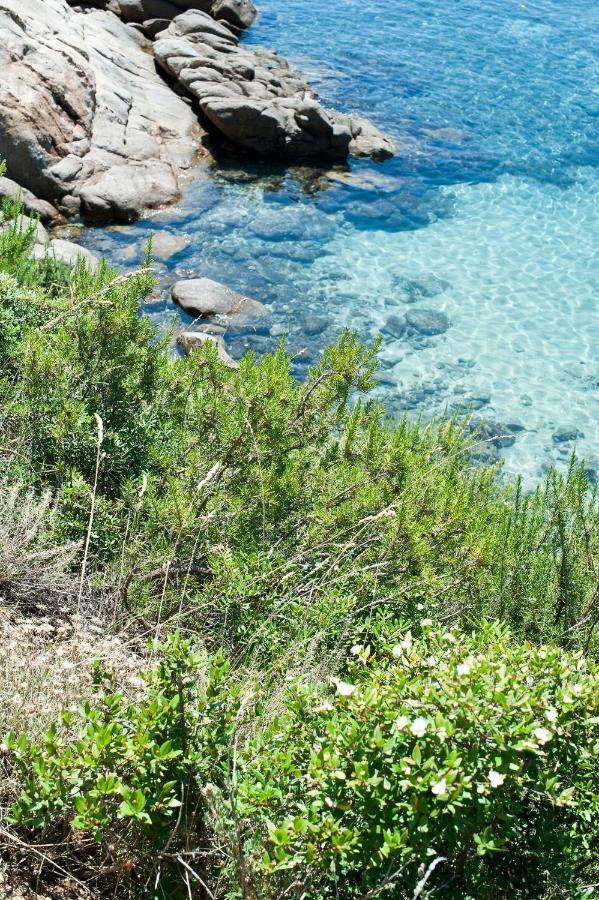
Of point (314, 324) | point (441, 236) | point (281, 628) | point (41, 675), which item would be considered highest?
point (41, 675)

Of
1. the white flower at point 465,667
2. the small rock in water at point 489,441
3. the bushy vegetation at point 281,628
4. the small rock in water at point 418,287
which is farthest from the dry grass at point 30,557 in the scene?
the small rock in water at point 418,287

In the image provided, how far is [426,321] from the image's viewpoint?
462 inches

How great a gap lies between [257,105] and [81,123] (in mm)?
3438

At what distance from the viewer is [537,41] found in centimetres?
2250

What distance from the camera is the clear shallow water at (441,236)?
10.9 meters

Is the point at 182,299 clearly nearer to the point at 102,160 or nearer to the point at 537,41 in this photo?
the point at 102,160

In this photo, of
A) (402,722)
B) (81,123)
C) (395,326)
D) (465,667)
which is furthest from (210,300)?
(402,722)

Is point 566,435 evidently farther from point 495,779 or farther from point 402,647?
point 495,779

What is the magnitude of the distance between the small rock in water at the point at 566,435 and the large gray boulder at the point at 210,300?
158 inches

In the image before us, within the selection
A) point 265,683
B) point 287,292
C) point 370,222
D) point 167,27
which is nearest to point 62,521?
point 265,683

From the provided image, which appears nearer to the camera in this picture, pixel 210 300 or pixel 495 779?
pixel 495 779

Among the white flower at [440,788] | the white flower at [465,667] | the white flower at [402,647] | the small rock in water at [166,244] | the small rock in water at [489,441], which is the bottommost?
the small rock in water at [489,441]

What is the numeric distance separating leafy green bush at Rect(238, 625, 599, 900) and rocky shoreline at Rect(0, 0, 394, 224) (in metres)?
9.94

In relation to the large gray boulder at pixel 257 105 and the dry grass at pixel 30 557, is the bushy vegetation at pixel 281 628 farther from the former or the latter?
the large gray boulder at pixel 257 105
